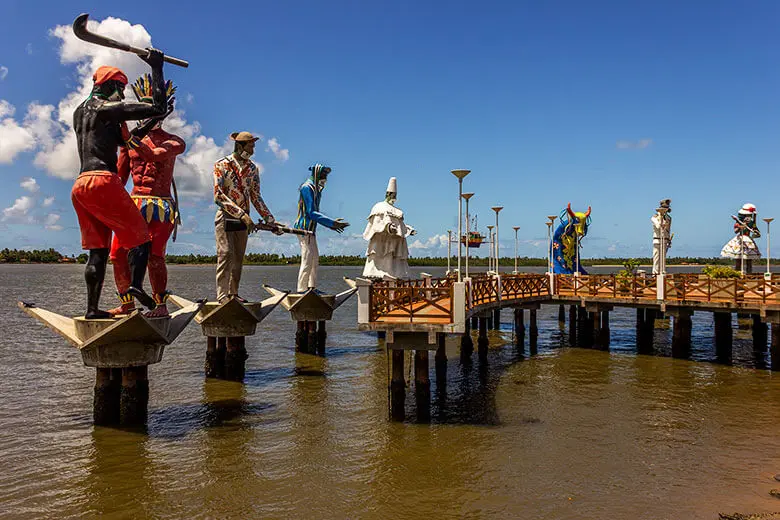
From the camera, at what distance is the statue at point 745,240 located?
3198 centimetres

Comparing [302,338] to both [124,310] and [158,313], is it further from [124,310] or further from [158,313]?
[124,310]

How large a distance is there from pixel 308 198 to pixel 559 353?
1289 cm

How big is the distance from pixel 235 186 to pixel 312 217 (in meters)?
4.27

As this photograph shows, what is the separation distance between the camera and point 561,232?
30250 millimetres

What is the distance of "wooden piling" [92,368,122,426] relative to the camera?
12.5 meters

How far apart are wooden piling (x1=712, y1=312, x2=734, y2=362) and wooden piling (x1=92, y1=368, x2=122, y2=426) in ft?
70.2

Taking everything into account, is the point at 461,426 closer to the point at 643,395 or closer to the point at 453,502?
the point at 453,502

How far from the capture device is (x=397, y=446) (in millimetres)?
12211

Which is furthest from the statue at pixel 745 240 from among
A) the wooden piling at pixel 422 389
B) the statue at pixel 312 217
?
the wooden piling at pixel 422 389

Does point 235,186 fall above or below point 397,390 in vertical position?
above

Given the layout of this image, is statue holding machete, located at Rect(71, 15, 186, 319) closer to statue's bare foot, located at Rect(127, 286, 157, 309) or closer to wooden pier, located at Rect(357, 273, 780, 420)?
statue's bare foot, located at Rect(127, 286, 157, 309)

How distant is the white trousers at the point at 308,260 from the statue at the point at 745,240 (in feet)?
80.6

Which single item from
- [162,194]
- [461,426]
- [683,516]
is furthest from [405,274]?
[683,516]

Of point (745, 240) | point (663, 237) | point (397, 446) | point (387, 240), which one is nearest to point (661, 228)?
point (663, 237)
